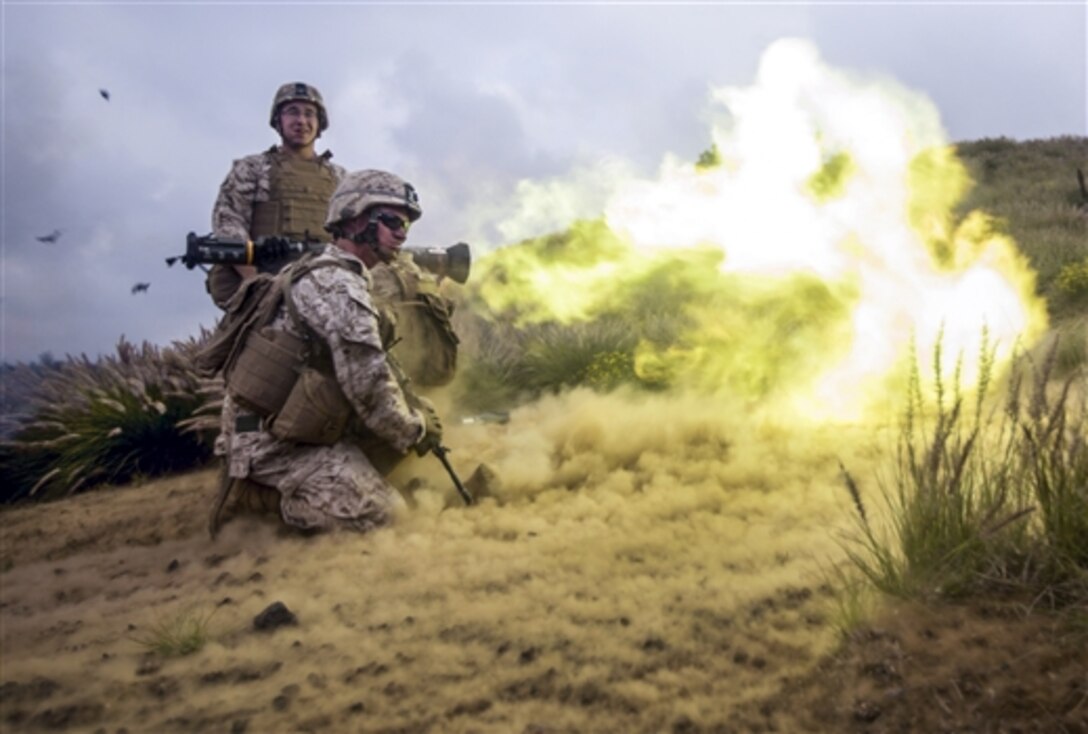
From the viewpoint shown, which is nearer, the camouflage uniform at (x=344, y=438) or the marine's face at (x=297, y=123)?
the camouflage uniform at (x=344, y=438)

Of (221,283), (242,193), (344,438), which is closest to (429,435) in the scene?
(344,438)

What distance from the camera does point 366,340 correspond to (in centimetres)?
530

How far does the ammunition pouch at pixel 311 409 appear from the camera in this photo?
5.32 meters

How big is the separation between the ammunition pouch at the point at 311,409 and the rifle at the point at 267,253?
912mm

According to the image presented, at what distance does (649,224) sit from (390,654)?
5839 millimetres

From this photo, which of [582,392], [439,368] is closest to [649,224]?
[582,392]

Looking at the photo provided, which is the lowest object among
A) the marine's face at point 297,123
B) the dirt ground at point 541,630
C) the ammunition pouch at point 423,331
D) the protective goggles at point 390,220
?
the dirt ground at point 541,630

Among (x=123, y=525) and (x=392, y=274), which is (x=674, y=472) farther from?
(x=123, y=525)

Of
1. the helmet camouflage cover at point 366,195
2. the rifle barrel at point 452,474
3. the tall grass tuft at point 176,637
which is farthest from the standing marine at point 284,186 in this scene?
the tall grass tuft at point 176,637

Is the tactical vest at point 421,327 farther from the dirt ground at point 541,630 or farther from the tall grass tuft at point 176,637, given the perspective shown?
the tall grass tuft at point 176,637

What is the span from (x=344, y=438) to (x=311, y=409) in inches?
18.1

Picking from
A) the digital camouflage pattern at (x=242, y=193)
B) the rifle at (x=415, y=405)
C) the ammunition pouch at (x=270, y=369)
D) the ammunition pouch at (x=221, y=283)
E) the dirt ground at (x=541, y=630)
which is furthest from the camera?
the digital camouflage pattern at (x=242, y=193)

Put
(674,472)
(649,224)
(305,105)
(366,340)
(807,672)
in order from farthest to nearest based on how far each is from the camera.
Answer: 1. (649,224)
2. (305,105)
3. (674,472)
4. (366,340)
5. (807,672)

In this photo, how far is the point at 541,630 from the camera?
3654 mm
